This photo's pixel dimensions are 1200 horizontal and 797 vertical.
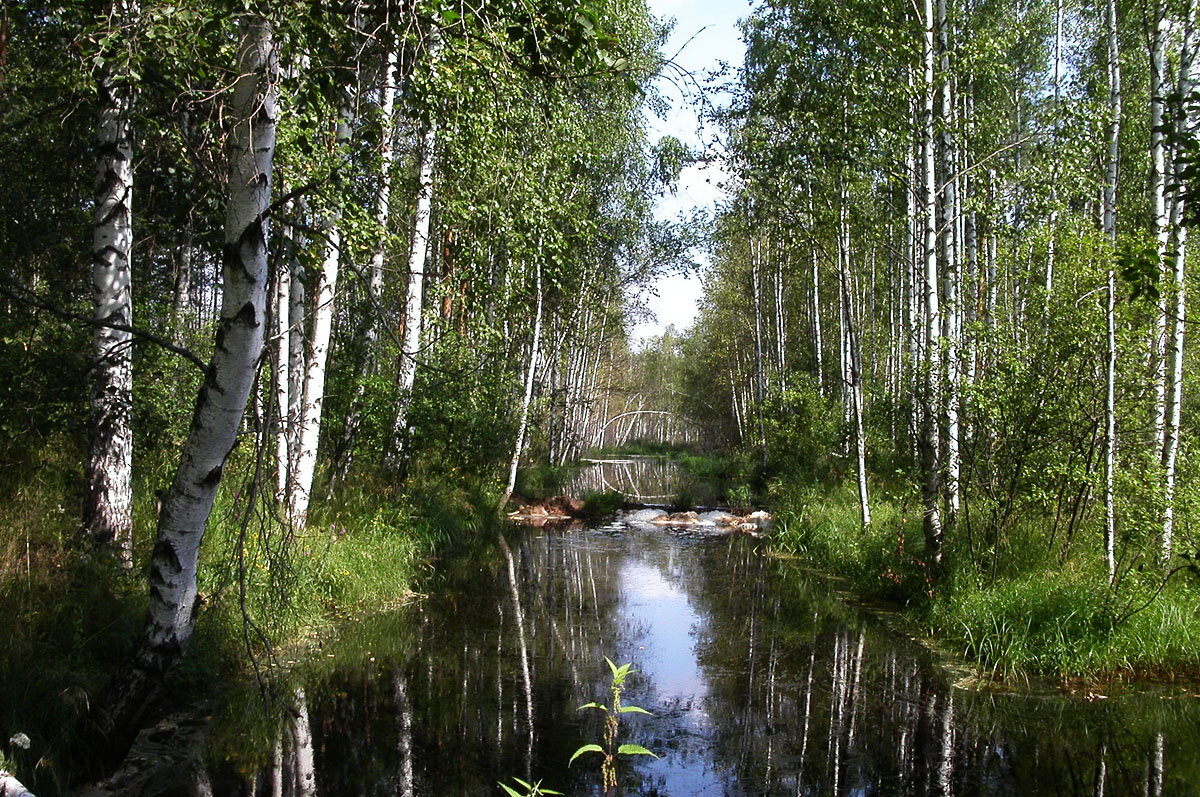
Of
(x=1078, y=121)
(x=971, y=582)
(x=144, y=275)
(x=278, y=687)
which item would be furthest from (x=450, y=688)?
(x=1078, y=121)

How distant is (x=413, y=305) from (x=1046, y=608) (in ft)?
28.9

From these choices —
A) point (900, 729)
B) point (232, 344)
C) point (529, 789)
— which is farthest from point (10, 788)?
point (900, 729)

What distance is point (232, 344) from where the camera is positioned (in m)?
4.17

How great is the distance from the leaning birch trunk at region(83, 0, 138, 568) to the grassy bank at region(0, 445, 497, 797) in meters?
0.27

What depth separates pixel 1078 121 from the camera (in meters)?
9.83

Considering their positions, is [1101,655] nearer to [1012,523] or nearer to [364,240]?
[1012,523]

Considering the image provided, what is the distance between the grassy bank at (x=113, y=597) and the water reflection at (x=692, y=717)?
1.96 feet

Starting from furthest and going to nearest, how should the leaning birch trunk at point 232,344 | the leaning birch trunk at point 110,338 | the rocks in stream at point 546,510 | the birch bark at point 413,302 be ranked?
the rocks in stream at point 546,510 → the birch bark at point 413,302 → the leaning birch trunk at point 110,338 → the leaning birch trunk at point 232,344

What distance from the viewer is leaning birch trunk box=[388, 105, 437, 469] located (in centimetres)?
1096

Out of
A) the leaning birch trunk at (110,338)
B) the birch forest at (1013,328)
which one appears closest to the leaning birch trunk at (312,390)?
the leaning birch trunk at (110,338)

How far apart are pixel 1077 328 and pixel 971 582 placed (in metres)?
2.78

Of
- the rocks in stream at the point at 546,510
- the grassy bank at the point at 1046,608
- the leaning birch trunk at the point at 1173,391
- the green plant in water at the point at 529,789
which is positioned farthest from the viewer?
the rocks in stream at the point at 546,510

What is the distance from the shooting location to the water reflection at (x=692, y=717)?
5633mm

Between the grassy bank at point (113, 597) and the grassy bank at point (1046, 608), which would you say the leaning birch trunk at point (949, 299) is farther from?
the grassy bank at point (113, 597)
